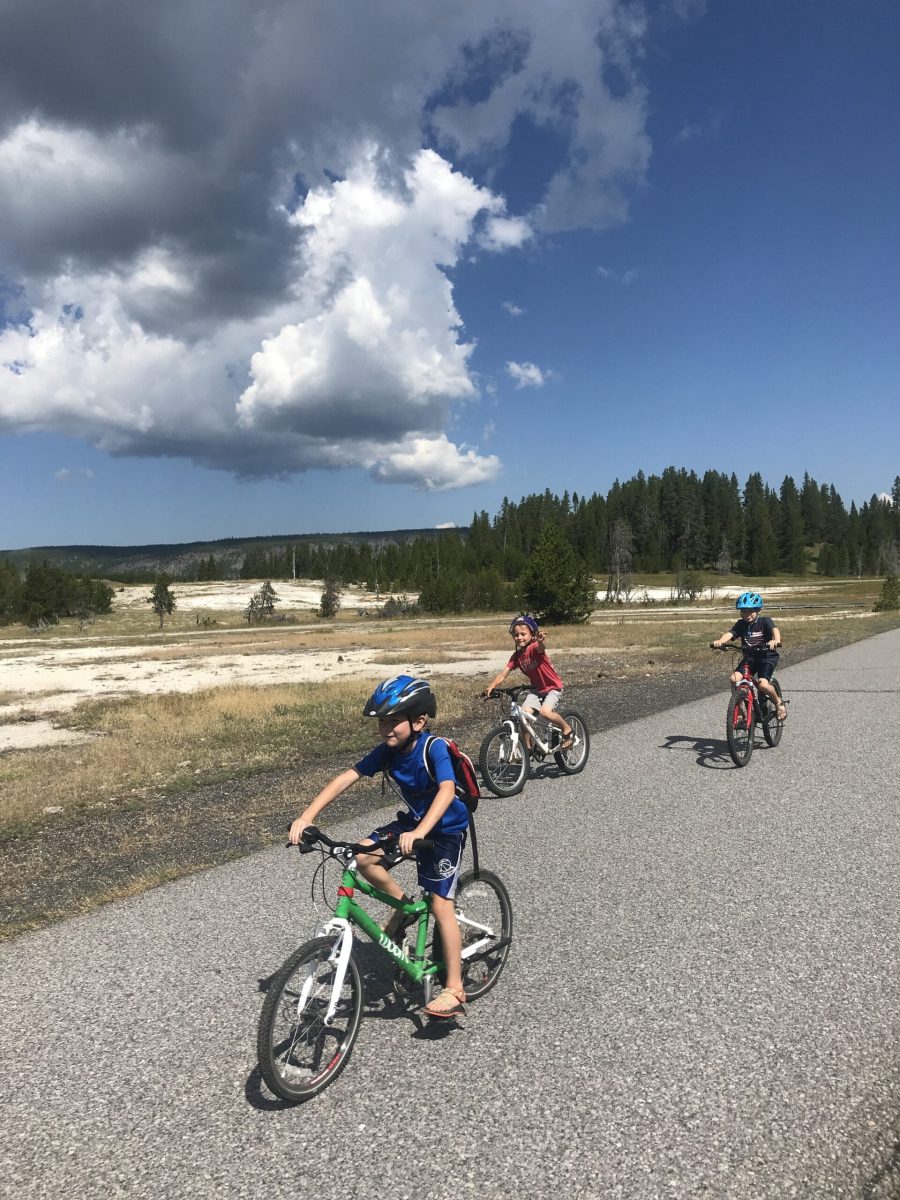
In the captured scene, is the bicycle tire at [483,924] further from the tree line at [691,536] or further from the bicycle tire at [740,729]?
the tree line at [691,536]

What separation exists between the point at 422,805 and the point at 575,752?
6.09 m

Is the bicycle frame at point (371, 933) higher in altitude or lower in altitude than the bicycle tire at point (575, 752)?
higher

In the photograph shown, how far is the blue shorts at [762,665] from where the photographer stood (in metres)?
10.6

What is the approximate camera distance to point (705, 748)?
1086 cm

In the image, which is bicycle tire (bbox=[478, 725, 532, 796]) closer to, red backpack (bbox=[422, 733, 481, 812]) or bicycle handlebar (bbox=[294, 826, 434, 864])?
red backpack (bbox=[422, 733, 481, 812])

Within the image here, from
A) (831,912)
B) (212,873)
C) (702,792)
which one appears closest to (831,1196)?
(831,912)

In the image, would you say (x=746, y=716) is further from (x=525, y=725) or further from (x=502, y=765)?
(x=502, y=765)

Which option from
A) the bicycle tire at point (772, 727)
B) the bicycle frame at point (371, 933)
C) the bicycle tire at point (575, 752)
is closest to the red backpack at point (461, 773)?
the bicycle frame at point (371, 933)

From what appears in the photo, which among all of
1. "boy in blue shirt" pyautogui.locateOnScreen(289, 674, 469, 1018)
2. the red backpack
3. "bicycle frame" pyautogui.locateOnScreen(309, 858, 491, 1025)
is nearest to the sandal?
"boy in blue shirt" pyautogui.locateOnScreen(289, 674, 469, 1018)

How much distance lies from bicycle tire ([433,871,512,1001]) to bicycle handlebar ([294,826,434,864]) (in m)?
0.62

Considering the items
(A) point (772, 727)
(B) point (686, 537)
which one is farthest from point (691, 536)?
(A) point (772, 727)

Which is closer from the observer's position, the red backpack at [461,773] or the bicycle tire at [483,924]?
the red backpack at [461,773]

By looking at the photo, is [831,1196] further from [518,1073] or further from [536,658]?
[536,658]

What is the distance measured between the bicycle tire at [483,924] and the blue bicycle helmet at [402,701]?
3.67 feet
